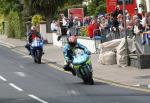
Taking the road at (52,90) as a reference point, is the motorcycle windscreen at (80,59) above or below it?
above

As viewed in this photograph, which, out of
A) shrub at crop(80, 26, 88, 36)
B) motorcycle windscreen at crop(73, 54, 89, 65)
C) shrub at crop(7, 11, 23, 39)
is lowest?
Result: shrub at crop(7, 11, 23, 39)

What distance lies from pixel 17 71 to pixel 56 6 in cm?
2421

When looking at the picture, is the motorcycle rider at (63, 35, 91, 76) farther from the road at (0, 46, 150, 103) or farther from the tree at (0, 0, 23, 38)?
the tree at (0, 0, 23, 38)

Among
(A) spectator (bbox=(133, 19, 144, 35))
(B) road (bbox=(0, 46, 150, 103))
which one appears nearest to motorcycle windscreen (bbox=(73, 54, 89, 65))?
(B) road (bbox=(0, 46, 150, 103))

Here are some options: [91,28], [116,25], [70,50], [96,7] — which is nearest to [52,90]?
[70,50]

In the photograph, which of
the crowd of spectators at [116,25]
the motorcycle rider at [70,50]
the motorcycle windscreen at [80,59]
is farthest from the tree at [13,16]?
the motorcycle windscreen at [80,59]

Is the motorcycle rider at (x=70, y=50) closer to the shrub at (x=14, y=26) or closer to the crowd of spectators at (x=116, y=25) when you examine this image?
the crowd of spectators at (x=116, y=25)

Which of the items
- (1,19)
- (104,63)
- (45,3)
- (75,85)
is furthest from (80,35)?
(1,19)

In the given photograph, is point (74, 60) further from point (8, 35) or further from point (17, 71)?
point (8, 35)

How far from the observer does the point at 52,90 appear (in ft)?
62.6

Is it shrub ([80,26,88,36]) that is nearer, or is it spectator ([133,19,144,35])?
spectator ([133,19,144,35])

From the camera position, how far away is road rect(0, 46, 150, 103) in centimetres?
1670

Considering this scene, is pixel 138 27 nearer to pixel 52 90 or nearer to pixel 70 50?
pixel 70 50

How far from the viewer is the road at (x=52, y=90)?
16703 millimetres
